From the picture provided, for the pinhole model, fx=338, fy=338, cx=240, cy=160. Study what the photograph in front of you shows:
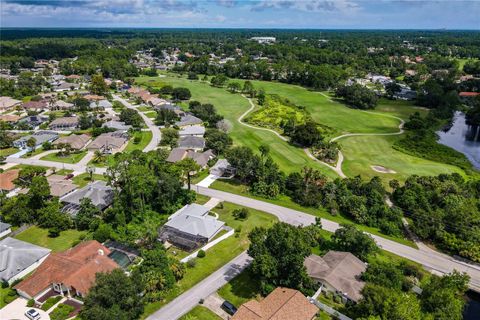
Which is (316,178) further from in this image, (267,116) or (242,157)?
(267,116)

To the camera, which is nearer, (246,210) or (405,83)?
(246,210)

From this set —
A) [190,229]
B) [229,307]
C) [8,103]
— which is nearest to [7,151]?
[8,103]

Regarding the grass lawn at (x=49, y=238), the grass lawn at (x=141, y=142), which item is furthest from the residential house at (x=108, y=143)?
the grass lawn at (x=49, y=238)

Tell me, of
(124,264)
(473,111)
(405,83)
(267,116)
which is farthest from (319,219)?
(405,83)

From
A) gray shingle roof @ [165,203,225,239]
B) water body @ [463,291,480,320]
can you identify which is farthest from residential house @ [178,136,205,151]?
water body @ [463,291,480,320]

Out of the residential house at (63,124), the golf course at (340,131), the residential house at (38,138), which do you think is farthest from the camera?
the residential house at (63,124)

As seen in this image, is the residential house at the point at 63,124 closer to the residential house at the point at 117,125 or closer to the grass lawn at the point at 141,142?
the residential house at the point at 117,125

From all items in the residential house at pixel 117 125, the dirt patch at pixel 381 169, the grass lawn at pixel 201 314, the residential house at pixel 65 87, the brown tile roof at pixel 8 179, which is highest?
the residential house at pixel 65 87
